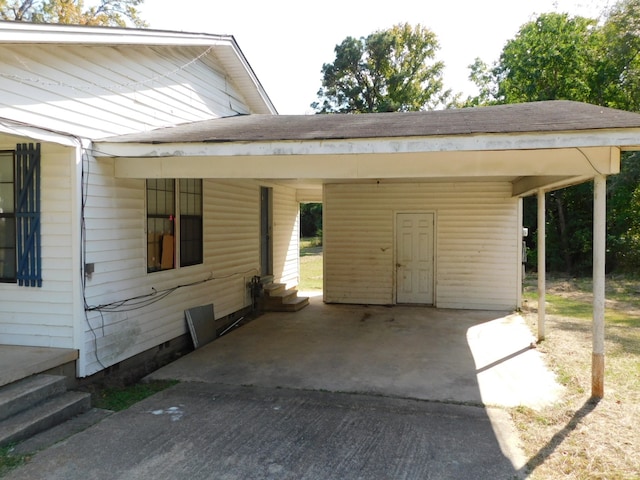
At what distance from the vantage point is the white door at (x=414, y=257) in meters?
10.9

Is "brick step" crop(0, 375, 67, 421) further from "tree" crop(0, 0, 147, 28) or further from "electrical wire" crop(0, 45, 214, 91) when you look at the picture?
"tree" crop(0, 0, 147, 28)

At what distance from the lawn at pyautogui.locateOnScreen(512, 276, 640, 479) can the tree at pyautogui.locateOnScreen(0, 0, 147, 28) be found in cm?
1969

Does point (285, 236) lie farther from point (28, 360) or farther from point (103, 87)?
point (28, 360)

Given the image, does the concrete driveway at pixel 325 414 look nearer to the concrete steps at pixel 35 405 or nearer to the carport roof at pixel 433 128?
the concrete steps at pixel 35 405

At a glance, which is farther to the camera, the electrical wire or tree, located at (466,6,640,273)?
tree, located at (466,6,640,273)

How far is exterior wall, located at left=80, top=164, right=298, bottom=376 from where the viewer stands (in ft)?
17.5

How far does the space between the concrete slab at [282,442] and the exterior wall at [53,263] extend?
1311mm

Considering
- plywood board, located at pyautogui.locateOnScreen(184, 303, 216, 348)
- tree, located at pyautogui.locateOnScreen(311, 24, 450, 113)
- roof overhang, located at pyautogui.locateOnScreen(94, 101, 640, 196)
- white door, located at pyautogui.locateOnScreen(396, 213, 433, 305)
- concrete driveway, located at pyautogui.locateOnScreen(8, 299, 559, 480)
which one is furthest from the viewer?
tree, located at pyautogui.locateOnScreen(311, 24, 450, 113)

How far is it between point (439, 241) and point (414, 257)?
68cm

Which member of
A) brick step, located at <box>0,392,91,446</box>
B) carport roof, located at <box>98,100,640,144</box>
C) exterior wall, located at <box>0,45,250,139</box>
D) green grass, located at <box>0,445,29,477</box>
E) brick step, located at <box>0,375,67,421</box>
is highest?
exterior wall, located at <box>0,45,250,139</box>

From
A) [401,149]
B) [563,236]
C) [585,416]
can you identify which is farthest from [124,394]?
[563,236]

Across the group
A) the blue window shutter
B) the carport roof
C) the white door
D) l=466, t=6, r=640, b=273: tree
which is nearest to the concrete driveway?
the blue window shutter

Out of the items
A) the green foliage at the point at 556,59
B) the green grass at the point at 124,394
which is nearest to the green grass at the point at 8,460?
the green grass at the point at 124,394

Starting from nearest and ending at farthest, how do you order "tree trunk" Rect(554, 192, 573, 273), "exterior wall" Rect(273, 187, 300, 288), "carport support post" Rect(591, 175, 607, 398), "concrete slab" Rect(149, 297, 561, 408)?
"carport support post" Rect(591, 175, 607, 398), "concrete slab" Rect(149, 297, 561, 408), "exterior wall" Rect(273, 187, 300, 288), "tree trunk" Rect(554, 192, 573, 273)
